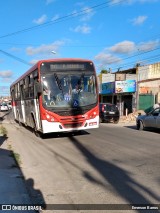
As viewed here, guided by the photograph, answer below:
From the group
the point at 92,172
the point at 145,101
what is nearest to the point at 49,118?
the point at 92,172

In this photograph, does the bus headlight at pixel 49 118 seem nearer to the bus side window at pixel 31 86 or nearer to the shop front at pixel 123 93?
the bus side window at pixel 31 86

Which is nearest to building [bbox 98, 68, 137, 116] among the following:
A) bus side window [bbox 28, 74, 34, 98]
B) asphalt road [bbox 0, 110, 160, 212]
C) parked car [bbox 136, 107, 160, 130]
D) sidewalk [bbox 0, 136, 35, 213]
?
parked car [bbox 136, 107, 160, 130]

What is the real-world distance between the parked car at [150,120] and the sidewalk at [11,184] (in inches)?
391

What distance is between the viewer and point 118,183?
7113 millimetres

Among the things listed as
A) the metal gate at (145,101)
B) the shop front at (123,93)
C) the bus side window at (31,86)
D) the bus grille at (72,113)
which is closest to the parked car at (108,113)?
the shop front at (123,93)

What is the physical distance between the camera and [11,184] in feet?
23.4

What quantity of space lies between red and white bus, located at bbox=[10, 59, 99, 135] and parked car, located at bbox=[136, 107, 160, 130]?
4.55 m

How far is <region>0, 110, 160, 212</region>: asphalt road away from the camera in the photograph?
622 cm

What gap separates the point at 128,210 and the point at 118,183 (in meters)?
1.72

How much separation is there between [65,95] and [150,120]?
21.2ft

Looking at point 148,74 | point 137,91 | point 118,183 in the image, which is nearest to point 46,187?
point 118,183

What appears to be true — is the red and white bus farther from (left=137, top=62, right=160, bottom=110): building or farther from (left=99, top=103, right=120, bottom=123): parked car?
(left=137, top=62, right=160, bottom=110): building

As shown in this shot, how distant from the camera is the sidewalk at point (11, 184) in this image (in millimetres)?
5992

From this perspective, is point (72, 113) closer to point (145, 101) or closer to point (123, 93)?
point (145, 101)
